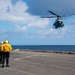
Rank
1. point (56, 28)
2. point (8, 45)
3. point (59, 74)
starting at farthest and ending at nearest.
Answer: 1. point (56, 28)
2. point (8, 45)
3. point (59, 74)

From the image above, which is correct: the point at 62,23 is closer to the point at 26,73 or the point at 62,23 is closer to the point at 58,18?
the point at 58,18

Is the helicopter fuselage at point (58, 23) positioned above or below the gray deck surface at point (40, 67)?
above

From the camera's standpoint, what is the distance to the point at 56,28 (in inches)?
2638

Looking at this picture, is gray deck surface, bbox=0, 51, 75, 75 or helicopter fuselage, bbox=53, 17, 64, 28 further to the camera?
helicopter fuselage, bbox=53, 17, 64, 28

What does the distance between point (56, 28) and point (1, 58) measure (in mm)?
46961

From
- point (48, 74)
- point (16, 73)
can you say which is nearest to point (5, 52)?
point (16, 73)

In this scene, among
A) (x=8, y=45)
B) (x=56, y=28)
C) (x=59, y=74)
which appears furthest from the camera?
(x=56, y=28)

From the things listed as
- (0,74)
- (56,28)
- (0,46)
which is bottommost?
(0,74)

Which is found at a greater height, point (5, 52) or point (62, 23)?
point (62, 23)

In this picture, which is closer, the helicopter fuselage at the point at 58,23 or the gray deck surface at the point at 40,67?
the gray deck surface at the point at 40,67

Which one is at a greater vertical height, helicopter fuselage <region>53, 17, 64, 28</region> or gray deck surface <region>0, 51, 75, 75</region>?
helicopter fuselage <region>53, 17, 64, 28</region>

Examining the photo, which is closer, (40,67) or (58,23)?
(40,67)

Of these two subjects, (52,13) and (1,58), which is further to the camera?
(52,13)

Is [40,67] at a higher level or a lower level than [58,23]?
lower
